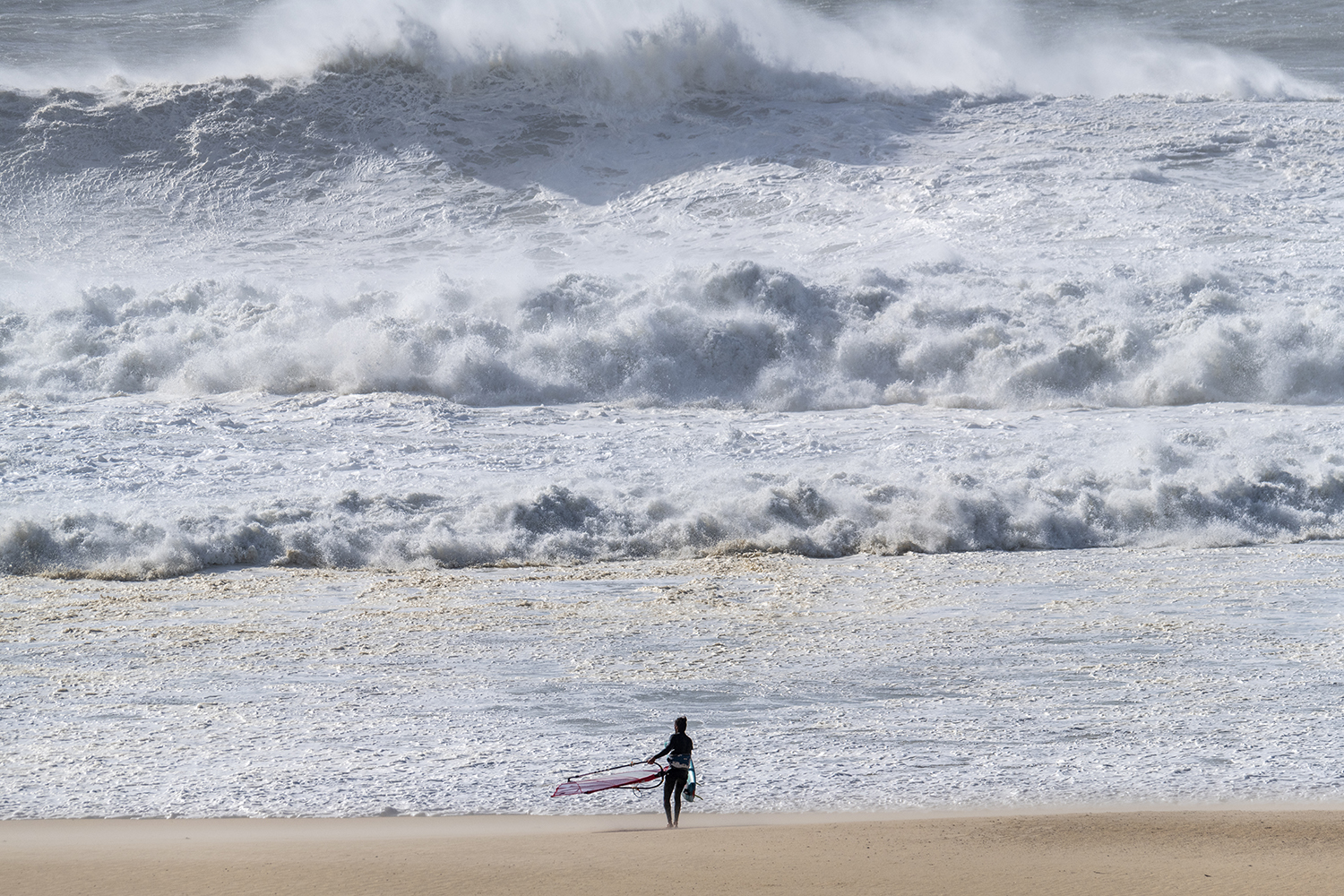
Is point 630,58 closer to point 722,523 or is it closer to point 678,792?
point 722,523

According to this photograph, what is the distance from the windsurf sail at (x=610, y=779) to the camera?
4.21 m

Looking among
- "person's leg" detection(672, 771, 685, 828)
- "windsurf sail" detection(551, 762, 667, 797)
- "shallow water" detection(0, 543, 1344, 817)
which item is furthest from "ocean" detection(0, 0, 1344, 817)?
"person's leg" detection(672, 771, 685, 828)

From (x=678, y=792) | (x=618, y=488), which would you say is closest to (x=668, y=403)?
(x=618, y=488)

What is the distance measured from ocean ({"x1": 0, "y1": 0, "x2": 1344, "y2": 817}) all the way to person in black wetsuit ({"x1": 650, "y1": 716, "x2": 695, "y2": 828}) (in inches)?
15.9

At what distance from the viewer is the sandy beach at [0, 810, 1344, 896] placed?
362 cm

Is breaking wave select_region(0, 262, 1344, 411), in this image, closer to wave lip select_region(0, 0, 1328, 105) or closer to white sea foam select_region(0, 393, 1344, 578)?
white sea foam select_region(0, 393, 1344, 578)

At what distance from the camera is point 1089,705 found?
4.91 meters

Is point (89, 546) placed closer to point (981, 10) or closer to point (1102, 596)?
point (1102, 596)

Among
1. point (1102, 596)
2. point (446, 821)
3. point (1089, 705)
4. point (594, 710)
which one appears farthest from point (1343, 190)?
point (446, 821)

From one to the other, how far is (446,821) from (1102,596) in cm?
378

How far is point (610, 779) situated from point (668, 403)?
20.0 feet

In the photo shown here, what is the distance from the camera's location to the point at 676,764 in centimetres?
385

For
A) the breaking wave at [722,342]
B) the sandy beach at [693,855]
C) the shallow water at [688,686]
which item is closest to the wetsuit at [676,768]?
the sandy beach at [693,855]

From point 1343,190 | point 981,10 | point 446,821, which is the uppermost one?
point 981,10
